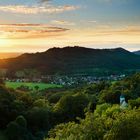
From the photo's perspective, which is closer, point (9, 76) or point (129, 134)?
point (129, 134)

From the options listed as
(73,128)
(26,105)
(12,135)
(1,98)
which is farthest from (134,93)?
(73,128)

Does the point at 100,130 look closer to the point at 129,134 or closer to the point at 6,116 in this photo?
the point at 129,134

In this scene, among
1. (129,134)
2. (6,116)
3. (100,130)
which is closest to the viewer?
(129,134)

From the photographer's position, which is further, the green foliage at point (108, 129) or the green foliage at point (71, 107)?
the green foliage at point (71, 107)

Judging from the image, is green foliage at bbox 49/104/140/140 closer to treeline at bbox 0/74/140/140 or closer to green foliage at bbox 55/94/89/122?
treeline at bbox 0/74/140/140

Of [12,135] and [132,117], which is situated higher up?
[132,117]

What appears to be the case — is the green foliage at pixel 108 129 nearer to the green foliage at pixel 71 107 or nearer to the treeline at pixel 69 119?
the treeline at pixel 69 119

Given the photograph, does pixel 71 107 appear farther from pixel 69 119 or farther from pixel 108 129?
pixel 108 129

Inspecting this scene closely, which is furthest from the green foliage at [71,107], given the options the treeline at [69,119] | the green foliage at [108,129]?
the green foliage at [108,129]
